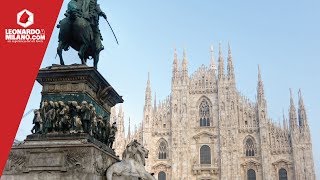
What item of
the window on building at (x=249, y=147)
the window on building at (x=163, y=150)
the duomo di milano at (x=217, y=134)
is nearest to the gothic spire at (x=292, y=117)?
the duomo di milano at (x=217, y=134)

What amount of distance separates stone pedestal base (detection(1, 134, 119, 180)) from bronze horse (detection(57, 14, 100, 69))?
1.56m

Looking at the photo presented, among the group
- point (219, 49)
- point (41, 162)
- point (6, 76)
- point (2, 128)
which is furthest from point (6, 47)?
point (219, 49)

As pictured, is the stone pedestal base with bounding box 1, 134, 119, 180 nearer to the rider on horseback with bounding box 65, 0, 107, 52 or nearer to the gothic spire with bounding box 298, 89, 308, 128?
the rider on horseback with bounding box 65, 0, 107, 52

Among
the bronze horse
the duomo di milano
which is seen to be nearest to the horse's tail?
the bronze horse

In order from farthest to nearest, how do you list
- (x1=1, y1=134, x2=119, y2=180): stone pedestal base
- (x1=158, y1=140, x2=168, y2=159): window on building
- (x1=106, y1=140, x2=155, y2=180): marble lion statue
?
1. (x1=158, y1=140, x2=168, y2=159): window on building
2. (x1=106, y1=140, x2=155, y2=180): marble lion statue
3. (x1=1, y1=134, x2=119, y2=180): stone pedestal base

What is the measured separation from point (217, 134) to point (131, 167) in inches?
1475

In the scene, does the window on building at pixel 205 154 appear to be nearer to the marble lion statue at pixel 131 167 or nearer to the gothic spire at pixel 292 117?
the gothic spire at pixel 292 117

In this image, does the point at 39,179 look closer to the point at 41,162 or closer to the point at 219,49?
the point at 41,162

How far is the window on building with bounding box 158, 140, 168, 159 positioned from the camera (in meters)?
43.5

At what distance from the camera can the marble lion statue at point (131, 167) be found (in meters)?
6.30

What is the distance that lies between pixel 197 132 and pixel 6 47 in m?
38.1

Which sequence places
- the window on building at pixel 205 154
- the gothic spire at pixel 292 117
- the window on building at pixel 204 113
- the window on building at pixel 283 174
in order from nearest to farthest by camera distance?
1. the window on building at pixel 283 174
2. the gothic spire at pixel 292 117
3. the window on building at pixel 205 154
4. the window on building at pixel 204 113

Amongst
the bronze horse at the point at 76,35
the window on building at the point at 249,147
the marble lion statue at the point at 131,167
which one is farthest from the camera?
the window on building at the point at 249,147

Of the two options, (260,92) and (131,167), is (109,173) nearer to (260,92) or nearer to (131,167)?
(131,167)
